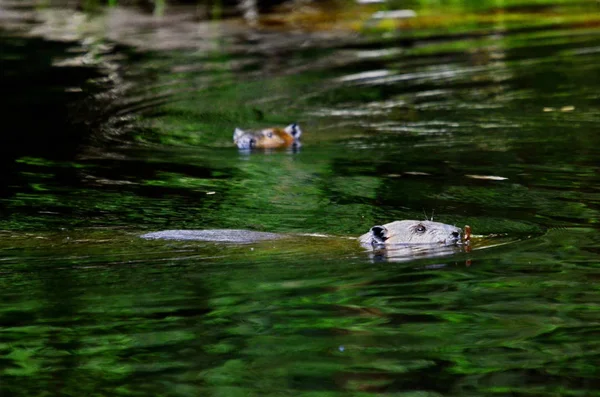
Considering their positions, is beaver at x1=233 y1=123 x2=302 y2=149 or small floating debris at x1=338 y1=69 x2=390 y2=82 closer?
beaver at x1=233 y1=123 x2=302 y2=149

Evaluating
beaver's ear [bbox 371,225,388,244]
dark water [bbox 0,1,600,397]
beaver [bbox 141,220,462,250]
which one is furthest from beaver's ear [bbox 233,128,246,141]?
beaver's ear [bbox 371,225,388,244]

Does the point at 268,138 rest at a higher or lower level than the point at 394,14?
lower

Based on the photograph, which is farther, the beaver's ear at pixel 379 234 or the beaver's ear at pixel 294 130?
the beaver's ear at pixel 294 130

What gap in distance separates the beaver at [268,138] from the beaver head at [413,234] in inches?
200

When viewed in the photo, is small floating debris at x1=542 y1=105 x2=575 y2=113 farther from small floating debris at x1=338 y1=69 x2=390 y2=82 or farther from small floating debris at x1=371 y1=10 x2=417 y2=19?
small floating debris at x1=371 y1=10 x2=417 y2=19

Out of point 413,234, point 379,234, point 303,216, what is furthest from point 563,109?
point 379,234

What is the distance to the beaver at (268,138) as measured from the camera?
13.6 meters

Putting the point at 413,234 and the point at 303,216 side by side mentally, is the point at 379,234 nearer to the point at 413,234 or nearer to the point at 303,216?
the point at 413,234

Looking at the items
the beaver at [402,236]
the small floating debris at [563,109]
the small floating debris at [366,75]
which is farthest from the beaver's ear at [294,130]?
the beaver at [402,236]

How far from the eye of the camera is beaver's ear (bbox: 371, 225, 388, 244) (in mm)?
8445

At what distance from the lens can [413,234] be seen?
8.55 meters

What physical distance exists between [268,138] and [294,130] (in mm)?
301

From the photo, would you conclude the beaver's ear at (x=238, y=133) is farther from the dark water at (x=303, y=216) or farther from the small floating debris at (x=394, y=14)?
the small floating debris at (x=394, y=14)

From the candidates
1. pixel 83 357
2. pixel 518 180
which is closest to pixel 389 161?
pixel 518 180
